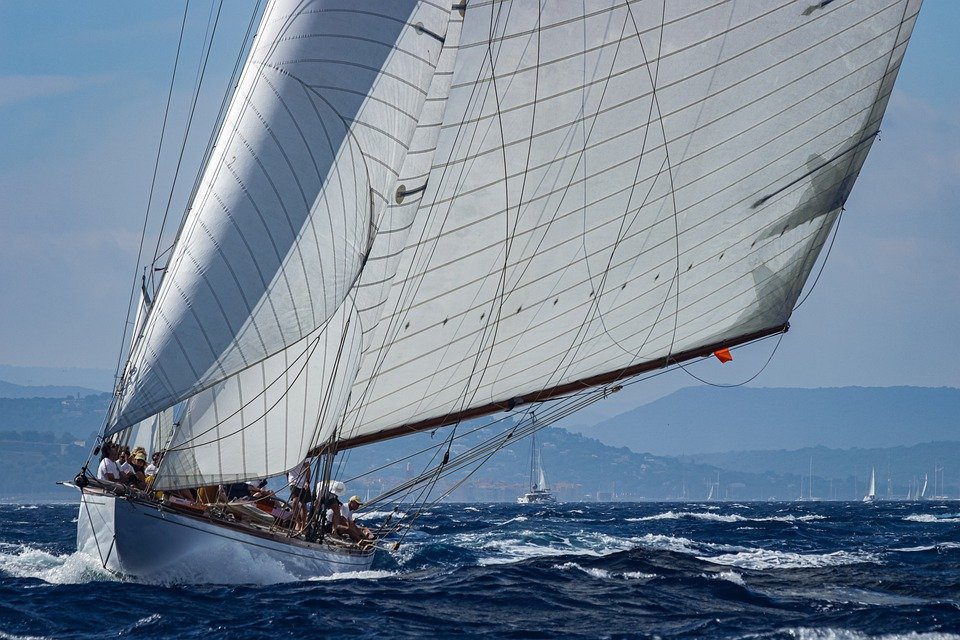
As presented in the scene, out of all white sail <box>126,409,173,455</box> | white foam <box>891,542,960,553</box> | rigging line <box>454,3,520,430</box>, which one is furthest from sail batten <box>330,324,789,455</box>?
white foam <box>891,542,960,553</box>

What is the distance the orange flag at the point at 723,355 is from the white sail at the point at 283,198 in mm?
8036

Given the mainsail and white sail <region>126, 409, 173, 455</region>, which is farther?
white sail <region>126, 409, 173, 455</region>

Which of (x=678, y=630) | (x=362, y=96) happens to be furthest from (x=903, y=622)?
(x=362, y=96)

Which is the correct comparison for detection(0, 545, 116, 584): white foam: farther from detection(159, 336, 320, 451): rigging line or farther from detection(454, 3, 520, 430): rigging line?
detection(454, 3, 520, 430): rigging line

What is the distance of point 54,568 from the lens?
19.5 meters

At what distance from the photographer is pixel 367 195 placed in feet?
53.0

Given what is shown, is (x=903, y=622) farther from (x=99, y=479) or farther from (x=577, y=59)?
(x=99, y=479)

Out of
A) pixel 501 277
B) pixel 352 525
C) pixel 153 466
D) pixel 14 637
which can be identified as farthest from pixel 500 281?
pixel 14 637

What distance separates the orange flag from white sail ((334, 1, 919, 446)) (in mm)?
532

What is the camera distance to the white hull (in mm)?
16156

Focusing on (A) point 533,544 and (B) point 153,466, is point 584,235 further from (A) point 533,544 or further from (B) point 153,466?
(A) point 533,544

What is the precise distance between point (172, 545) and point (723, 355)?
1023 cm

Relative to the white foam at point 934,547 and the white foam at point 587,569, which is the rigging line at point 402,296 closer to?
the white foam at point 587,569

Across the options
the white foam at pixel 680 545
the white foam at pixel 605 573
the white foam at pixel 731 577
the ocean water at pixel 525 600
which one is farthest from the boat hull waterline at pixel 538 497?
the white foam at pixel 731 577
